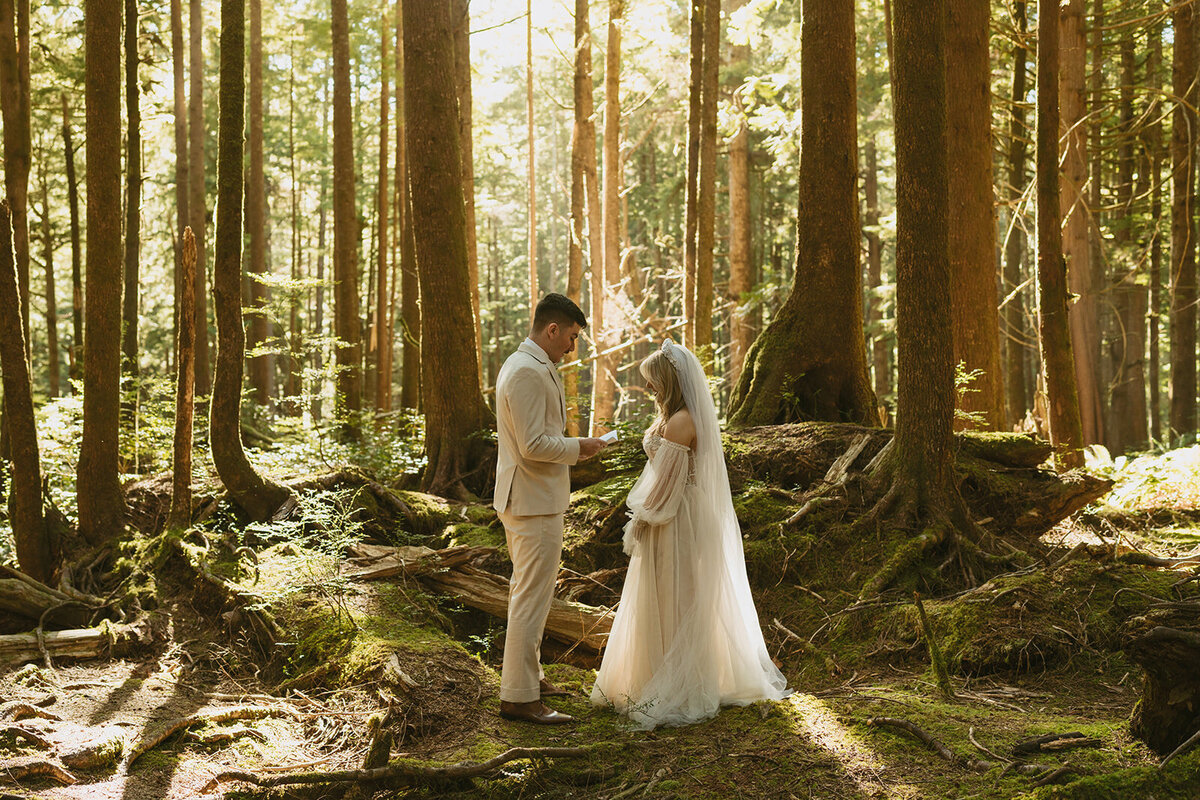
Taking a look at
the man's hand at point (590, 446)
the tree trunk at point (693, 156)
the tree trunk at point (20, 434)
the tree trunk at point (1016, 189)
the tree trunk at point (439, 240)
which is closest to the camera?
the man's hand at point (590, 446)

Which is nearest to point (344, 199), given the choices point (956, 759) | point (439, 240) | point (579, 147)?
point (579, 147)

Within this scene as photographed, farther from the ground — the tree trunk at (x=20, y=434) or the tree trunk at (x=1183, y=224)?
the tree trunk at (x=1183, y=224)

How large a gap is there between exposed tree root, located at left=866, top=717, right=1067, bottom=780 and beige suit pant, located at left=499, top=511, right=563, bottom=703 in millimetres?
1928

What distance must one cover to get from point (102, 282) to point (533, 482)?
574cm

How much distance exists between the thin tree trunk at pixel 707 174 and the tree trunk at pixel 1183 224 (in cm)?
685

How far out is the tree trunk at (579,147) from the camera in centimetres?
1784

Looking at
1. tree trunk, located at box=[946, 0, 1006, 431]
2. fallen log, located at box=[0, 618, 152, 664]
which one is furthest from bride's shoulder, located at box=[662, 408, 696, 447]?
tree trunk, located at box=[946, 0, 1006, 431]

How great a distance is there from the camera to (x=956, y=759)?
4.13 meters

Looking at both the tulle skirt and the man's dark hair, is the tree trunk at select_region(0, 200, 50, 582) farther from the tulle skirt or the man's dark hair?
the tulle skirt

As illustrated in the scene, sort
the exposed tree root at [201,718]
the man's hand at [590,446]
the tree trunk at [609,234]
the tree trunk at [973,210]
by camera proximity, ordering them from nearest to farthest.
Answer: the exposed tree root at [201,718] < the man's hand at [590,446] < the tree trunk at [973,210] < the tree trunk at [609,234]

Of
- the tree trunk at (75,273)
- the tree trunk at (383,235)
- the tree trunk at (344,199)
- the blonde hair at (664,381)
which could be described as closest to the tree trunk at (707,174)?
the tree trunk at (344,199)

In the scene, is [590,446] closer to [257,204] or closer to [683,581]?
[683,581]

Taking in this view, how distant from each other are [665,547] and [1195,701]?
2.86 metres

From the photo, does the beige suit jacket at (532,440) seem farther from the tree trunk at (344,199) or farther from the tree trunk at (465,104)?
the tree trunk at (344,199)
